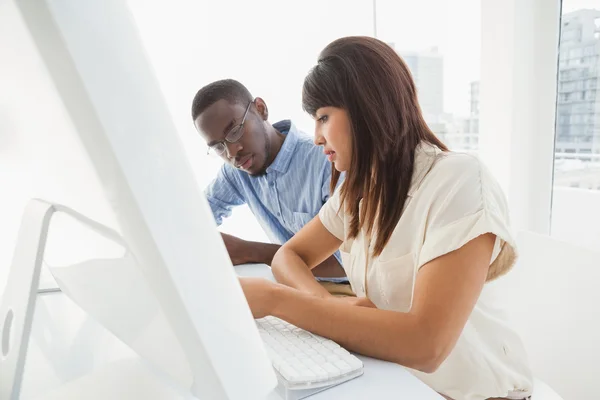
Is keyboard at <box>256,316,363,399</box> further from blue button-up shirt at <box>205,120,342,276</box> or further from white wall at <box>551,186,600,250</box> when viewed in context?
white wall at <box>551,186,600,250</box>

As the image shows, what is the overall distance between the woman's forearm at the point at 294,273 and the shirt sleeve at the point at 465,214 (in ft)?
→ 0.91

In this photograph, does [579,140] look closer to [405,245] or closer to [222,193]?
[405,245]

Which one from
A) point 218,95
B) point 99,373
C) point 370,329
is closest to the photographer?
point 99,373

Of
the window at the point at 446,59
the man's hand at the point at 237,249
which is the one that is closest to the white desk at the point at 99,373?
the man's hand at the point at 237,249

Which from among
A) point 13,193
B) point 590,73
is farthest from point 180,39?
point 13,193

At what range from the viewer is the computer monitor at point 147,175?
0.17 metres

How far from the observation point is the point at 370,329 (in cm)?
60

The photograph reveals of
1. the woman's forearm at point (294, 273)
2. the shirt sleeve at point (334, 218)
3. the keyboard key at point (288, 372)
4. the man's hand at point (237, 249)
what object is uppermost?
the keyboard key at point (288, 372)

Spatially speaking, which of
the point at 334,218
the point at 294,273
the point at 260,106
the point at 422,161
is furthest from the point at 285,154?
the point at 422,161

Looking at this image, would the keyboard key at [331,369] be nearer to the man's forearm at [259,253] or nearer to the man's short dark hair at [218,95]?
the man's forearm at [259,253]

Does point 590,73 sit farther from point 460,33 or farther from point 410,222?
point 410,222

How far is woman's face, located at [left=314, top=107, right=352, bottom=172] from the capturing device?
2.71ft

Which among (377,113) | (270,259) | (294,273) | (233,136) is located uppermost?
(377,113)

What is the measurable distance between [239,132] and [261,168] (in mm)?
165
